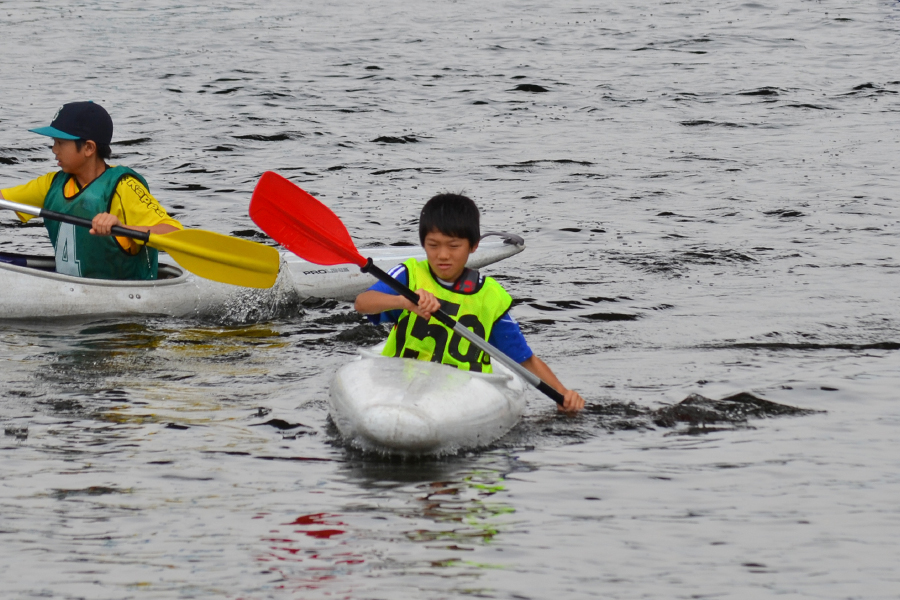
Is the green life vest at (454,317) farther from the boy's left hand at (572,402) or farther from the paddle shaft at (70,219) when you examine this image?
the paddle shaft at (70,219)

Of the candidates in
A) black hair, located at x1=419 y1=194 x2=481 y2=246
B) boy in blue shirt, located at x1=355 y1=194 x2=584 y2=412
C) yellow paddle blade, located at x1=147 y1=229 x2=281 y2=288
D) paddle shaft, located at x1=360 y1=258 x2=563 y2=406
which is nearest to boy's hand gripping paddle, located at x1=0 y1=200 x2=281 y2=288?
yellow paddle blade, located at x1=147 y1=229 x2=281 y2=288

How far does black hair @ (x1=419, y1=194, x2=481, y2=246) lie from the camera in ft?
14.4

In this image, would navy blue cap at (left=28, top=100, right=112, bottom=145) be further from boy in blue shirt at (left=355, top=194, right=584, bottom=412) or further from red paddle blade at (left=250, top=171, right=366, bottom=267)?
boy in blue shirt at (left=355, top=194, right=584, bottom=412)

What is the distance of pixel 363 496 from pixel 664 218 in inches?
235

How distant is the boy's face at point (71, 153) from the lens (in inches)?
242

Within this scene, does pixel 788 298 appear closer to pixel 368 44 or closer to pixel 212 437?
pixel 212 437

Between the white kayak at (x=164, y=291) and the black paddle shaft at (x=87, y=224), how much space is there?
1.56ft

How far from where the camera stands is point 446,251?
4496 millimetres

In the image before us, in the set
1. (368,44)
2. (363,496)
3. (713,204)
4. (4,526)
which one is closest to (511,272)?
(713,204)

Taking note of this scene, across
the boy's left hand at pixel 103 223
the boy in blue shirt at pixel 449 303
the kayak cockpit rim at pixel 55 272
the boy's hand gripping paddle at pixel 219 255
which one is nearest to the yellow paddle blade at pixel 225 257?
the boy's hand gripping paddle at pixel 219 255

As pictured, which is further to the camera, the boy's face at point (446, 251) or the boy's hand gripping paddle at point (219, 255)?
the boy's hand gripping paddle at point (219, 255)

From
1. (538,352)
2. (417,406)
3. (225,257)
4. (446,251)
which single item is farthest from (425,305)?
(225,257)

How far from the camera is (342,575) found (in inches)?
128

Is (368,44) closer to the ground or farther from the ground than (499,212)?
farther from the ground
